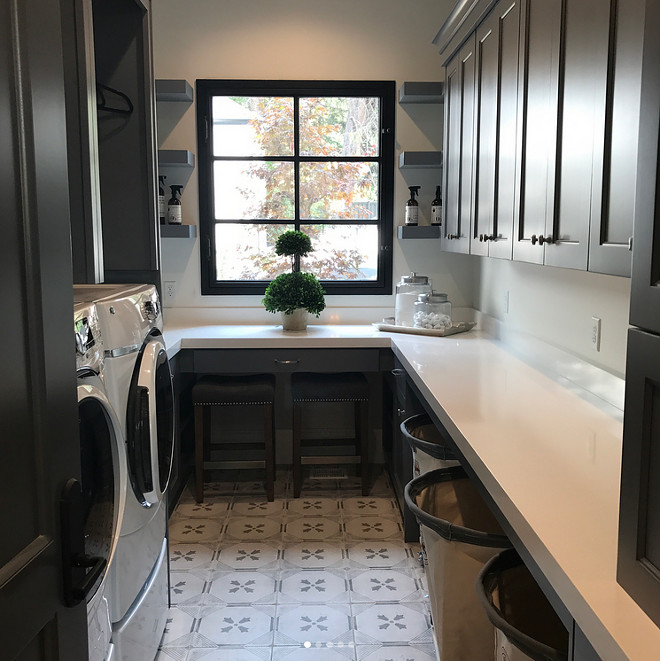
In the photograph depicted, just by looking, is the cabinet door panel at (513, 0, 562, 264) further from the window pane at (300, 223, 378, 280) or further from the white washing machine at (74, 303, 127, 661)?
the window pane at (300, 223, 378, 280)

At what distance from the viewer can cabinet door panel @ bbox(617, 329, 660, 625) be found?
910 millimetres

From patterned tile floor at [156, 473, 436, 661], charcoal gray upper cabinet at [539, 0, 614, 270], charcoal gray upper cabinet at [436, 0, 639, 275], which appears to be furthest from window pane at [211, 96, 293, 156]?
charcoal gray upper cabinet at [539, 0, 614, 270]

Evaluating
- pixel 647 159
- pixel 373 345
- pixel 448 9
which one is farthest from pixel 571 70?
pixel 448 9

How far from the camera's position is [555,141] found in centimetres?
196

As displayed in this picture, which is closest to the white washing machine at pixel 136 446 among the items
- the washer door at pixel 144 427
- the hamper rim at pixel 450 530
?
the washer door at pixel 144 427

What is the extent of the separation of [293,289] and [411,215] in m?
0.81

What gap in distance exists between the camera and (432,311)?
365 centimetres

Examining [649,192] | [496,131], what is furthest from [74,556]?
[496,131]

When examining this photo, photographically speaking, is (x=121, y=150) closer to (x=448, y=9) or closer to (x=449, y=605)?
(x=448, y=9)

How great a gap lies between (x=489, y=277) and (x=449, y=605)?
2.32 meters

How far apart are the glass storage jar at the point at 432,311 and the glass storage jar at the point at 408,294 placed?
0.05m

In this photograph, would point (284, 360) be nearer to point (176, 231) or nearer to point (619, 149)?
point (176, 231)

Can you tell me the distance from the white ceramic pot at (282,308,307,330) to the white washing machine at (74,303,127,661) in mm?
2044

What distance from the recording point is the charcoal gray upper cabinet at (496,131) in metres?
2.42
